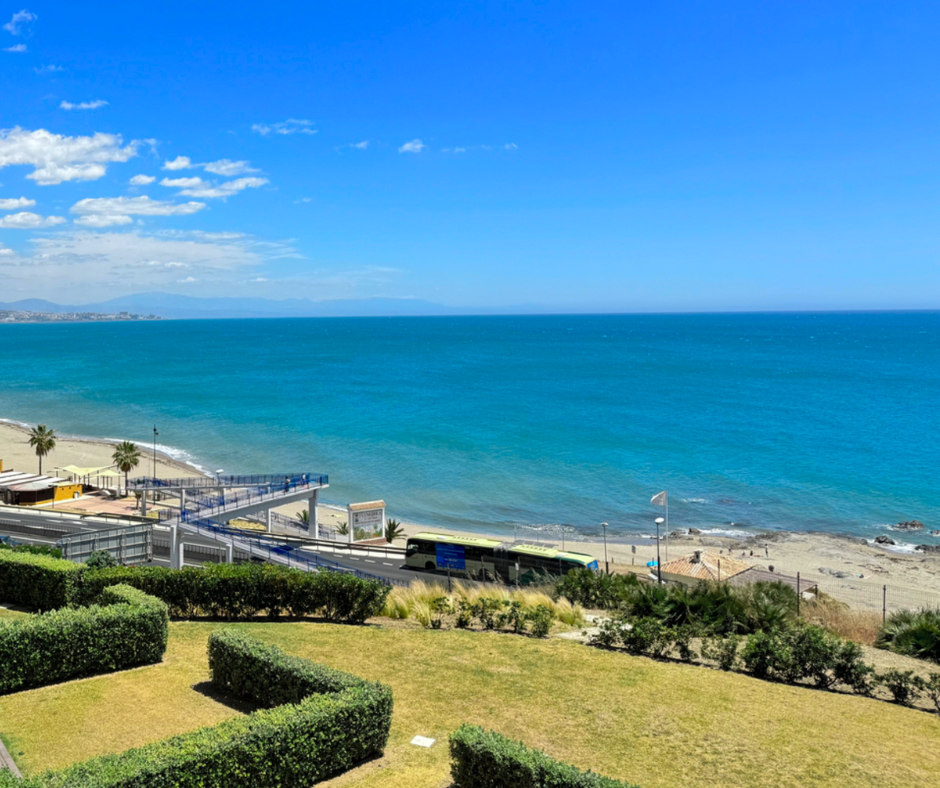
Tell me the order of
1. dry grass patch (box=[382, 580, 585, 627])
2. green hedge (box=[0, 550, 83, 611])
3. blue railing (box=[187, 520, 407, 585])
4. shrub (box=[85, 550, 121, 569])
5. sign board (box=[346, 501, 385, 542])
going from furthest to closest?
sign board (box=[346, 501, 385, 542])
blue railing (box=[187, 520, 407, 585])
shrub (box=[85, 550, 121, 569])
dry grass patch (box=[382, 580, 585, 627])
green hedge (box=[0, 550, 83, 611])

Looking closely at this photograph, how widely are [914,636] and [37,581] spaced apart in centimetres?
1919

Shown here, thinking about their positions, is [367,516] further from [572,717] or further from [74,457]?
[74,457]

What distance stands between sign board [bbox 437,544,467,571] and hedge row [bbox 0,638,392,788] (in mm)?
21665

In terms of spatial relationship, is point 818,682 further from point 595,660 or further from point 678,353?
point 678,353

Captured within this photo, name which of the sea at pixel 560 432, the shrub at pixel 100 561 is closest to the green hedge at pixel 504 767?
the shrub at pixel 100 561

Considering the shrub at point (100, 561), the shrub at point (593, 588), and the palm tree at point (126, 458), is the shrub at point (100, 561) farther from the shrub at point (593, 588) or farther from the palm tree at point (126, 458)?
the palm tree at point (126, 458)

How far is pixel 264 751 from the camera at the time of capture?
9.48 metres

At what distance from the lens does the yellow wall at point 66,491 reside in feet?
148

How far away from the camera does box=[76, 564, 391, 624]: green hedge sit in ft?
58.0

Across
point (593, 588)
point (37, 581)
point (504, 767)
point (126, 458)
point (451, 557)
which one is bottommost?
point (451, 557)

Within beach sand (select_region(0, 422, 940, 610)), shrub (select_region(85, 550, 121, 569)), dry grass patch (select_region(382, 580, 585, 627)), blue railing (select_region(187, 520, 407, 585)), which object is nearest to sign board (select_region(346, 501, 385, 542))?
beach sand (select_region(0, 422, 940, 610))

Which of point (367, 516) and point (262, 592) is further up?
point (262, 592)

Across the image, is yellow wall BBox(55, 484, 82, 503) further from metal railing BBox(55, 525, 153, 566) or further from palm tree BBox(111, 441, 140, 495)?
metal railing BBox(55, 525, 153, 566)

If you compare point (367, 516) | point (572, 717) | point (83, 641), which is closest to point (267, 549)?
point (367, 516)
